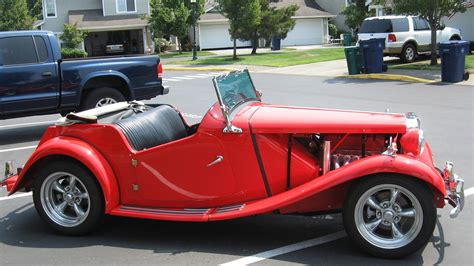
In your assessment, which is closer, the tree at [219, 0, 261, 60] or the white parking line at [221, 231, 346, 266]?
the white parking line at [221, 231, 346, 266]

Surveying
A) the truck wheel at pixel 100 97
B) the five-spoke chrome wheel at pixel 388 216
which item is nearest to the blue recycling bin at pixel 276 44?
the truck wheel at pixel 100 97

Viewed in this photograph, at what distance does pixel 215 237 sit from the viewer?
496 cm

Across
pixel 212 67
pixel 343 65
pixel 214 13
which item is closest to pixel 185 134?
pixel 343 65

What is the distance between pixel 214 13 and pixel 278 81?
29.8 meters

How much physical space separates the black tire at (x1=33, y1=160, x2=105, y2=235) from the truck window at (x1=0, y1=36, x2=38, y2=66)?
5.37 m

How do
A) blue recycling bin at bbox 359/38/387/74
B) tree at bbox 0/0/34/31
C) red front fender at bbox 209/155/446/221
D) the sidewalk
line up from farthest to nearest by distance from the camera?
tree at bbox 0/0/34/31 → blue recycling bin at bbox 359/38/387/74 → the sidewalk → red front fender at bbox 209/155/446/221

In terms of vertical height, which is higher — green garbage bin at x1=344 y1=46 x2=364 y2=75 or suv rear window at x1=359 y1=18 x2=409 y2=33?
suv rear window at x1=359 y1=18 x2=409 y2=33

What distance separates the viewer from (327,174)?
4359 millimetres

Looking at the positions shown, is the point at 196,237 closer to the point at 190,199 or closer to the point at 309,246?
the point at 190,199

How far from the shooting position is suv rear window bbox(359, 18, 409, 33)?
23141 mm

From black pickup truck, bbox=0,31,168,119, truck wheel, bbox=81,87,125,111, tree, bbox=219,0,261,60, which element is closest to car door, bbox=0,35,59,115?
black pickup truck, bbox=0,31,168,119

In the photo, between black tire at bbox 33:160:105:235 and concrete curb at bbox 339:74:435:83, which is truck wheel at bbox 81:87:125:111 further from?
concrete curb at bbox 339:74:435:83

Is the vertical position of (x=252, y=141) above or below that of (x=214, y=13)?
below

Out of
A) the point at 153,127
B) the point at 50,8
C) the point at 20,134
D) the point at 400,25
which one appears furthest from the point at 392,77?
the point at 50,8
